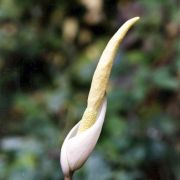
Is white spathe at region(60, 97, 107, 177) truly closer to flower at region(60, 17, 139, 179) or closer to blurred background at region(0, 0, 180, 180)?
flower at region(60, 17, 139, 179)

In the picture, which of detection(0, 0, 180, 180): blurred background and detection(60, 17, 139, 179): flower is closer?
detection(60, 17, 139, 179): flower

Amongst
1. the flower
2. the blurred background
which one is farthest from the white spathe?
the blurred background

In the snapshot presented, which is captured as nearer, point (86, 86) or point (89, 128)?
point (89, 128)

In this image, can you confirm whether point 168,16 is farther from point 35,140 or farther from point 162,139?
point 35,140

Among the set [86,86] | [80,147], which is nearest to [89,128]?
[80,147]

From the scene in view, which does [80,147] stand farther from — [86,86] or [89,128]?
[86,86]

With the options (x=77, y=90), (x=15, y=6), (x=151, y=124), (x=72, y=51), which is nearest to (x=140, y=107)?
(x=151, y=124)
